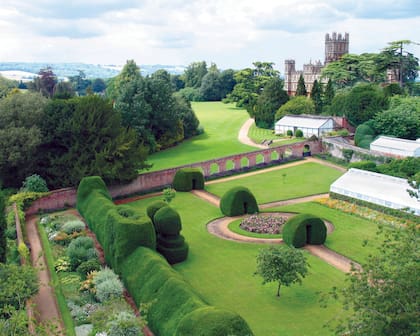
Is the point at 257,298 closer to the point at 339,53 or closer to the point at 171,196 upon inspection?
the point at 171,196

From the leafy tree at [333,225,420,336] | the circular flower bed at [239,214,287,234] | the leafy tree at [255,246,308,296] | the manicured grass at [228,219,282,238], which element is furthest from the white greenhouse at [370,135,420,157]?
the leafy tree at [333,225,420,336]

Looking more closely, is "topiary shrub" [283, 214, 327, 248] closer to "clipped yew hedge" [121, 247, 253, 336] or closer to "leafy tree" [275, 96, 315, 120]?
"clipped yew hedge" [121, 247, 253, 336]

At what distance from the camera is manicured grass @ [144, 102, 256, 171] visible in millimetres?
59938

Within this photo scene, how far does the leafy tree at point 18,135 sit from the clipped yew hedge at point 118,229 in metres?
11.6

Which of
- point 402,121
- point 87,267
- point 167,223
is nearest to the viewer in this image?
point 87,267

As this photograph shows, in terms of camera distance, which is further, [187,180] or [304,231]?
[187,180]

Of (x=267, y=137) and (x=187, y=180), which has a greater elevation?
(x=267, y=137)

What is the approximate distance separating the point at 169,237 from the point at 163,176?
18635 millimetres

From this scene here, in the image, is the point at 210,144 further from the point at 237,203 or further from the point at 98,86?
the point at 98,86

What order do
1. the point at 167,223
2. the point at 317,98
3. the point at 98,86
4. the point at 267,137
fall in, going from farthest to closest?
1. the point at 98,86
2. the point at 317,98
3. the point at 267,137
4. the point at 167,223

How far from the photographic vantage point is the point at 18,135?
1602 inches

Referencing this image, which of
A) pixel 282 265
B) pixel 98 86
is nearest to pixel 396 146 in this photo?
pixel 282 265

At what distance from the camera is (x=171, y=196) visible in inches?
1532

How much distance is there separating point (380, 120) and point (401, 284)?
50.8 metres
